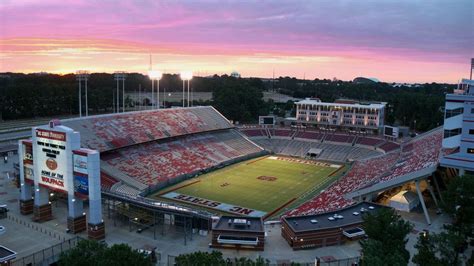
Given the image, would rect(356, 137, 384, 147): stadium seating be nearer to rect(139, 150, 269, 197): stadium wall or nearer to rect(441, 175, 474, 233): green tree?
rect(139, 150, 269, 197): stadium wall

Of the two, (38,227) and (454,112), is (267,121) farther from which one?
(38,227)

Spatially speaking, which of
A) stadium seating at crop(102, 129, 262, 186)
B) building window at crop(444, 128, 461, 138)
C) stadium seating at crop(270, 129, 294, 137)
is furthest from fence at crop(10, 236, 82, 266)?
stadium seating at crop(270, 129, 294, 137)

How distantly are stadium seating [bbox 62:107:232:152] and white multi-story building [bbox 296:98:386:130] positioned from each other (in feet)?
62.9

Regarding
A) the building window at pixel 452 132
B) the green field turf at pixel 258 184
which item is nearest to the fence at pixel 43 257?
the green field turf at pixel 258 184

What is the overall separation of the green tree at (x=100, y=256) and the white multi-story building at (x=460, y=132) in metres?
31.8

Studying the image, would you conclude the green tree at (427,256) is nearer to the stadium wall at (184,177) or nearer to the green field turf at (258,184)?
the green field turf at (258,184)

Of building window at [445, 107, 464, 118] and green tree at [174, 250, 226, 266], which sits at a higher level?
building window at [445, 107, 464, 118]

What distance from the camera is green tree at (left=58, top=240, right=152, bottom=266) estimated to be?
72.5 feet

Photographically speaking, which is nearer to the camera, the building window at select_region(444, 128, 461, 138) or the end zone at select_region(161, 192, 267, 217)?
the building window at select_region(444, 128, 461, 138)

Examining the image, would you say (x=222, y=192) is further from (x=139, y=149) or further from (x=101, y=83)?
(x=101, y=83)

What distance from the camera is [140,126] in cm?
6166

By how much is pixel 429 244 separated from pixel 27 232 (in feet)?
108

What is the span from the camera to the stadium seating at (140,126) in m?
54.1

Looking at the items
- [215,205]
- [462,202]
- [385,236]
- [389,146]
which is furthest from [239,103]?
[385,236]
